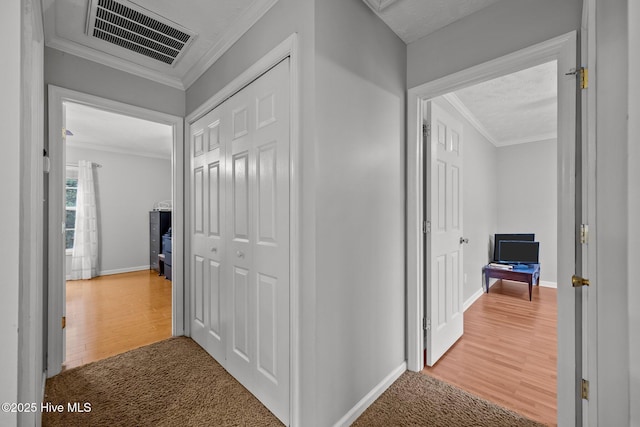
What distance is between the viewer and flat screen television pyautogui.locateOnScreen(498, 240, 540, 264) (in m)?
4.31

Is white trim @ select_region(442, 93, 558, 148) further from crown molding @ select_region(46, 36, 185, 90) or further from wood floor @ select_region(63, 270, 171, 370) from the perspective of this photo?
wood floor @ select_region(63, 270, 171, 370)

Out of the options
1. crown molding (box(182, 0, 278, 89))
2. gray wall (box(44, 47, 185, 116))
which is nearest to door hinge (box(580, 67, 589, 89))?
crown molding (box(182, 0, 278, 89))

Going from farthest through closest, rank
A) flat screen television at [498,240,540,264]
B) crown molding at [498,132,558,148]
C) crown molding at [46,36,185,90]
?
crown molding at [498,132,558,148], flat screen television at [498,240,540,264], crown molding at [46,36,185,90]

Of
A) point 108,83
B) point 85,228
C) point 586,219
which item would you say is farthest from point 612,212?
point 85,228

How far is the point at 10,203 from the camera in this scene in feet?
2.44

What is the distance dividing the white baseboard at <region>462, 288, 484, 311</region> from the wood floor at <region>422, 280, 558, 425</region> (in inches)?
2.5

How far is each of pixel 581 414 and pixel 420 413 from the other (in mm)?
782

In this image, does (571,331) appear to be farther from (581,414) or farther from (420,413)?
(420,413)

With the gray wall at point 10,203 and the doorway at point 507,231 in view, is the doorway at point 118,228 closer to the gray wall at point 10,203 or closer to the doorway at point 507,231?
the gray wall at point 10,203

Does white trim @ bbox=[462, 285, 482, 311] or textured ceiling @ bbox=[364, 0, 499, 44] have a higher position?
textured ceiling @ bbox=[364, 0, 499, 44]

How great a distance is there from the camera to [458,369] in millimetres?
2080

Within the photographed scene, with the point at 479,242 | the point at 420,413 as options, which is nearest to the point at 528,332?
the point at 479,242

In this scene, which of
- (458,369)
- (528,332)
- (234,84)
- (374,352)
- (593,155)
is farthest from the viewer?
(528,332)

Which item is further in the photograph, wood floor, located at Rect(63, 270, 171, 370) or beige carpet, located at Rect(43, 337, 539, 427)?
wood floor, located at Rect(63, 270, 171, 370)
